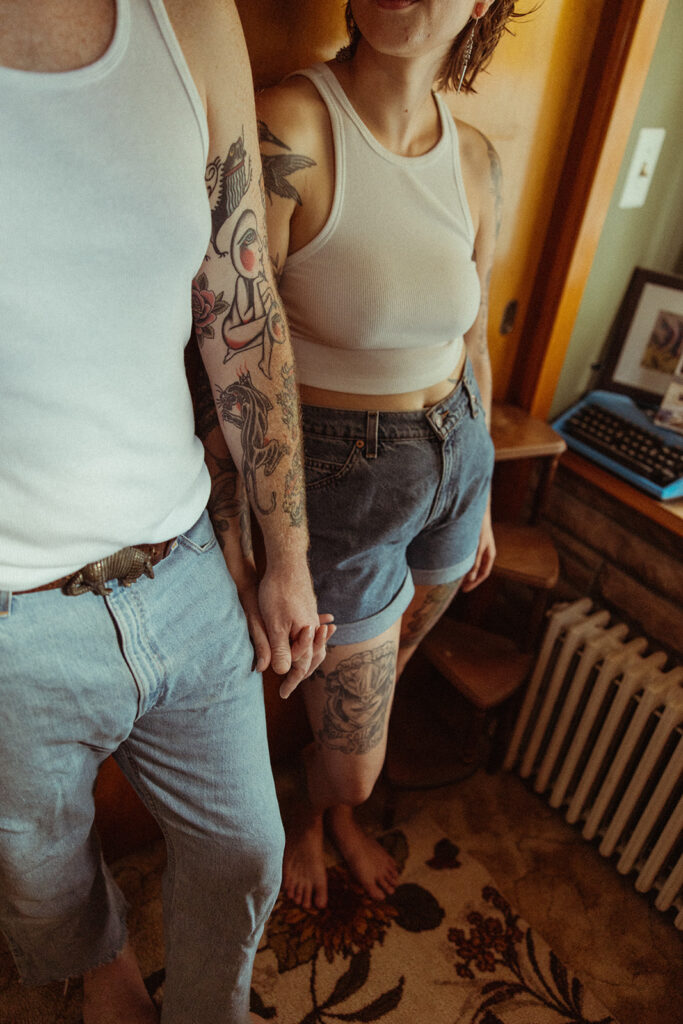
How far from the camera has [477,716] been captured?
5.90 feet

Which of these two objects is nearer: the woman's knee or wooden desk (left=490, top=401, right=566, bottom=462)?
the woman's knee

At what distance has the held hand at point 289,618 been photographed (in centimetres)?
104

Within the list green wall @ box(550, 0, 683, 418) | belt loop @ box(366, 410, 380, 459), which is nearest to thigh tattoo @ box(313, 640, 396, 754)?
belt loop @ box(366, 410, 380, 459)

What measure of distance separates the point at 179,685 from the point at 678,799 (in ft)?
4.38

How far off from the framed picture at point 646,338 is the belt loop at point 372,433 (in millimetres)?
1045

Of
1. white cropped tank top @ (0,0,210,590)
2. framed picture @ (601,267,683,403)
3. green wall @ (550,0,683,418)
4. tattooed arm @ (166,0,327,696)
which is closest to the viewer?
white cropped tank top @ (0,0,210,590)

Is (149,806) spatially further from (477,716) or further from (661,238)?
(661,238)

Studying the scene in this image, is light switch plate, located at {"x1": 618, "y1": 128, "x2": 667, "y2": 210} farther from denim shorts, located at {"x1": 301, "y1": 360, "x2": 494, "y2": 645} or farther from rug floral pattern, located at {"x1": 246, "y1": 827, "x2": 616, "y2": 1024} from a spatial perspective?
rug floral pattern, located at {"x1": 246, "y1": 827, "x2": 616, "y2": 1024}

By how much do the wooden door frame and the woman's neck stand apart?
1.99 feet

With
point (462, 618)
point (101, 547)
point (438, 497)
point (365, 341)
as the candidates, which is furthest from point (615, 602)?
point (101, 547)

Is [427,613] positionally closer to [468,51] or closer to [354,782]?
[354,782]

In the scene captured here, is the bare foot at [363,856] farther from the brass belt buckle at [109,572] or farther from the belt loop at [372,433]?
the brass belt buckle at [109,572]

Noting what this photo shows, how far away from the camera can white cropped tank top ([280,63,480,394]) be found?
Result: 1.04 metres

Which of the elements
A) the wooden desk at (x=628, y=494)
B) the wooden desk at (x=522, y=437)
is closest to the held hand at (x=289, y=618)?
the wooden desk at (x=522, y=437)
